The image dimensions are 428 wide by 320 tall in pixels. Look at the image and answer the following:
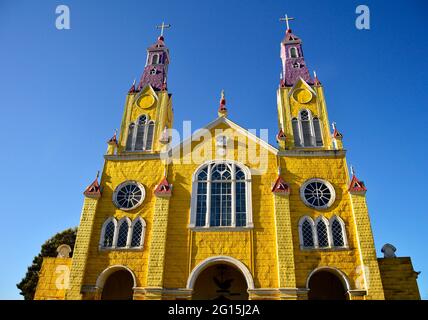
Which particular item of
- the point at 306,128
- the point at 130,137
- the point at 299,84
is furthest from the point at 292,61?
the point at 130,137

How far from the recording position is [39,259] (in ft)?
106

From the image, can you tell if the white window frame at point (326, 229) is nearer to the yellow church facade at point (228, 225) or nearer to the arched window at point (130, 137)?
the yellow church facade at point (228, 225)

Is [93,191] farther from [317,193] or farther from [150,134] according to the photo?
[317,193]

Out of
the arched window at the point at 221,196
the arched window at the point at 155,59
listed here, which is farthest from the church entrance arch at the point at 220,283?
the arched window at the point at 155,59

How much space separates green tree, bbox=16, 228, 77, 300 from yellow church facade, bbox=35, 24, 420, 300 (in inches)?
484

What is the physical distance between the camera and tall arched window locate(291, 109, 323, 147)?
24828 millimetres

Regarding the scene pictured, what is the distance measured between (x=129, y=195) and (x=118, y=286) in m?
6.03

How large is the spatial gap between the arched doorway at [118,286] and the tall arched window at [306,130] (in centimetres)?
1524

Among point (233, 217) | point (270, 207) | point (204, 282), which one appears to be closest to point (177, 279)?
point (204, 282)

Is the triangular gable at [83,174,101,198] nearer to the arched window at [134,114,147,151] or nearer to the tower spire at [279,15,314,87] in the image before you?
the arched window at [134,114,147,151]

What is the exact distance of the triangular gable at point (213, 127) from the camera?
24.1m
